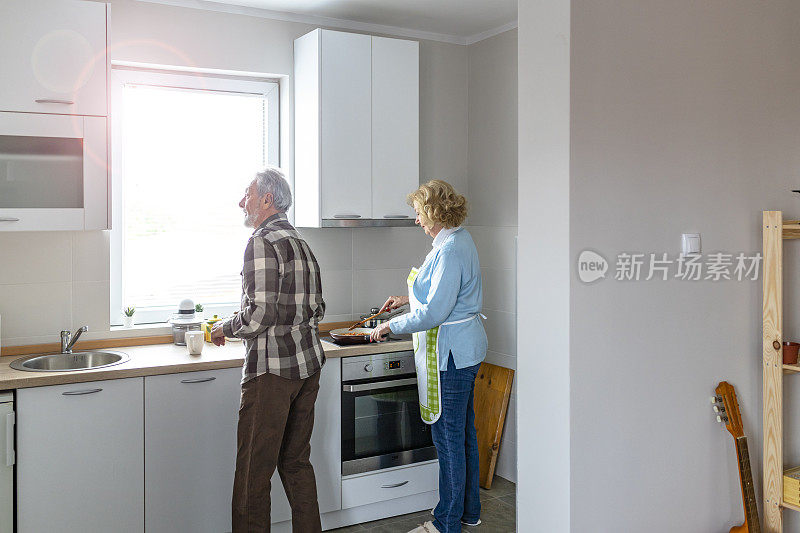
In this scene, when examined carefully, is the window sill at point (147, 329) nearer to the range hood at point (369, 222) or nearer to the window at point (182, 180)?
the window at point (182, 180)

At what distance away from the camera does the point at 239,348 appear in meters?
3.43

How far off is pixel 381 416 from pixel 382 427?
0.06m

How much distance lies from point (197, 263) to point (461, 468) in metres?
1.69

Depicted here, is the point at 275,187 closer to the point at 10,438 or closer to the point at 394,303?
the point at 394,303

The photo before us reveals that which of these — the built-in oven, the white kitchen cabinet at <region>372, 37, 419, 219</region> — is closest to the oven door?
the built-in oven

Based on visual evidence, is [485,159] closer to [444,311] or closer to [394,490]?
[444,311]

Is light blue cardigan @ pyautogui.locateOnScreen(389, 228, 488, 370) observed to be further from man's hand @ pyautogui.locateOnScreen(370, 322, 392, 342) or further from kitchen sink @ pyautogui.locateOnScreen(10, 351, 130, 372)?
kitchen sink @ pyautogui.locateOnScreen(10, 351, 130, 372)

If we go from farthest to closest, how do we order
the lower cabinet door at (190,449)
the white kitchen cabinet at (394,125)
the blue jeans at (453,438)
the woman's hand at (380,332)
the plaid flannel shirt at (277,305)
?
the white kitchen cabinet at (394,125) < the woman's hand at (380,332) < the blue jeans at (453,438) < the lower cabinet door at (190,449) < the plaid flannel shirt at (277,305)

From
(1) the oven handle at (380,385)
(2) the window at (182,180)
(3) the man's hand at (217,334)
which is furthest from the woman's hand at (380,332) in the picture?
(2) the window at (182,180)

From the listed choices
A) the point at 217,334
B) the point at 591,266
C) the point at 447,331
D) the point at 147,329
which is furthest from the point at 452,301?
the point at 147,329

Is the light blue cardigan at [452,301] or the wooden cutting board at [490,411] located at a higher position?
the light blue cardigan at [452,301]

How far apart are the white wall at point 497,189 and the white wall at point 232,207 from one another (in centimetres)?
12

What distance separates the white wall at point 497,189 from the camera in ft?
13.3

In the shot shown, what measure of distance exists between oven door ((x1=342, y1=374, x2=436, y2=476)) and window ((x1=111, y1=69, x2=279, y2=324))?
882 millimetres
